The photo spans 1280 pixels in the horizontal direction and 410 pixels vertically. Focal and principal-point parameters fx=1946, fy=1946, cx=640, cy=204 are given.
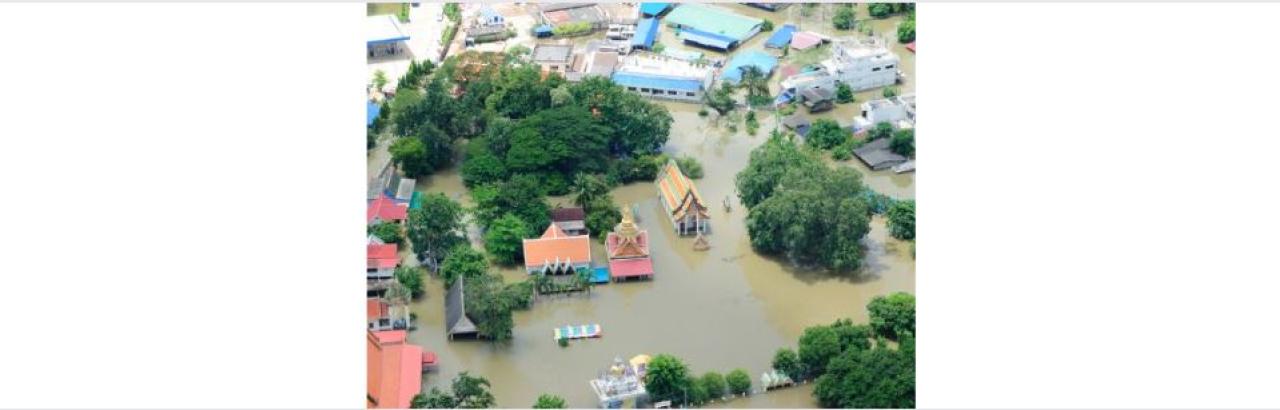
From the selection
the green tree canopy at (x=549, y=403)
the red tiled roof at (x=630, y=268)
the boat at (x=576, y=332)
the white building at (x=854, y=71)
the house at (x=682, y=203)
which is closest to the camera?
the green tree canopy at (x=549, y=403)

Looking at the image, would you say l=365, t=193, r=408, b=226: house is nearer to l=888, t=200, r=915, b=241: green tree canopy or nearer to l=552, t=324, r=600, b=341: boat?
l=552, t=324, r=600, b=341: boat

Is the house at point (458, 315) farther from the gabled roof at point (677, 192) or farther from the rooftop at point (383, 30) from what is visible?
the rooftop at point (383, 30)

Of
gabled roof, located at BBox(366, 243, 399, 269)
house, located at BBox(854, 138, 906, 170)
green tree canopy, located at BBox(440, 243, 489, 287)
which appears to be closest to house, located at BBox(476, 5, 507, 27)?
house, located at BBox(854, 138, 906, 170)

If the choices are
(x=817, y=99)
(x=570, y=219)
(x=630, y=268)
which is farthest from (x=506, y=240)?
(x=817, y=99)

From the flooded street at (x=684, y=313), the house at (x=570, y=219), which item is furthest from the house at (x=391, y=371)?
the house at (x=570, y=219)

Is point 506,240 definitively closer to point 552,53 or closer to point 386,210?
point 386,210

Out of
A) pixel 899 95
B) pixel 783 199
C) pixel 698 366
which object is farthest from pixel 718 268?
pixel 899 95
